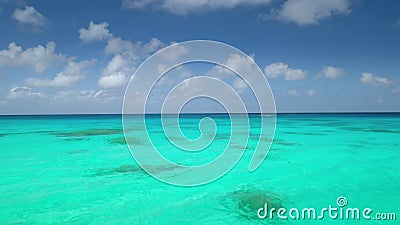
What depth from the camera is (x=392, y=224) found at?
21.0 feet

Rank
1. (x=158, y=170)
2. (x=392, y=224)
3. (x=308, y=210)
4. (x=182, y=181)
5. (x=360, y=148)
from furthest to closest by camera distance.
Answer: (x=360, y=148)
(x=158, y=170)
(x=182, y=181)
(x=308, y=210)
(x=392, y=224)

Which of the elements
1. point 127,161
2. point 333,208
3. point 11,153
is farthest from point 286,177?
point 11,153

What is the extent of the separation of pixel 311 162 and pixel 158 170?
6576mm

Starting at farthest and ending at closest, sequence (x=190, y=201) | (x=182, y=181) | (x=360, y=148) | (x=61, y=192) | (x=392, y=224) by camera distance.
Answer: (x=360, y=148), (x=182, y=181), (x=61, y=192), (x=190, y=201), (x=392, y=224)

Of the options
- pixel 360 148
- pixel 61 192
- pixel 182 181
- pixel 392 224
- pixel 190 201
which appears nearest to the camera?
pixel 392 224

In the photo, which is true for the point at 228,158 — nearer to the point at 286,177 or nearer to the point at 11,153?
the point at 286,177

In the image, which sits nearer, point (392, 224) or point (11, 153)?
point (392, 224)

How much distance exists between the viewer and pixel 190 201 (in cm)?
774

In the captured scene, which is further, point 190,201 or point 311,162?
point 311,162

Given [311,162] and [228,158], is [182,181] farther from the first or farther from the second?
[311,162]

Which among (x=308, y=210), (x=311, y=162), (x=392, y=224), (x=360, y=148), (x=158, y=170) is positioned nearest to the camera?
(x=392, y=224)

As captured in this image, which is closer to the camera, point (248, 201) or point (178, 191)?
point (248, 201)

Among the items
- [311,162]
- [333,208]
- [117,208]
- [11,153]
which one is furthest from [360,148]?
[11,153]

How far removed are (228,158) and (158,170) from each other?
14.4 ft
